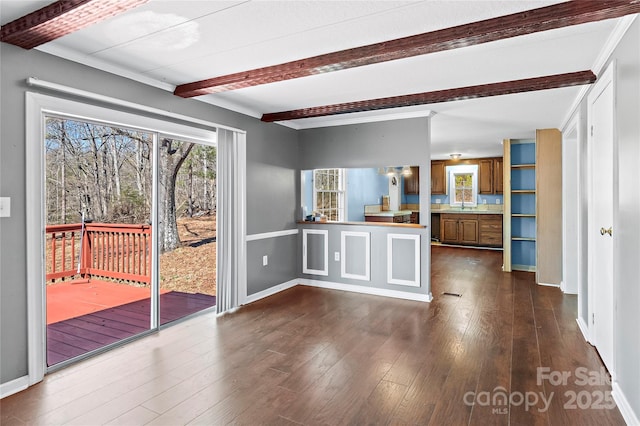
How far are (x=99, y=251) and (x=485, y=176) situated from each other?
832 centimetres

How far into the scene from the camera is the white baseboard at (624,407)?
2004 mm

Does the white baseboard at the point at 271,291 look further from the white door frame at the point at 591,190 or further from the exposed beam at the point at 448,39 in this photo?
the white door frame at the point at 591,190

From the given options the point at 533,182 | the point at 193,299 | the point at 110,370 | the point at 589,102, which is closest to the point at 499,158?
the point at 533,182

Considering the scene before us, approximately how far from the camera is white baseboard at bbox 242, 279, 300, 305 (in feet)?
14.9

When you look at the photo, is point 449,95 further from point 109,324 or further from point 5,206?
point 109,324

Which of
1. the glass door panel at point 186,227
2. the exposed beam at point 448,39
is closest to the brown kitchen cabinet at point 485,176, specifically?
the glass door panel at point 186,227

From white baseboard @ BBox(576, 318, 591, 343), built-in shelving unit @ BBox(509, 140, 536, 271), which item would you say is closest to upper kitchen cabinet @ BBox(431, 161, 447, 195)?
built-in shelving unit @ BBox(509, 140, 536, 271)

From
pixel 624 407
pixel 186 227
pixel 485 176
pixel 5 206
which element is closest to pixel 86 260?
pixel 186 227

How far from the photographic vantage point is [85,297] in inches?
156

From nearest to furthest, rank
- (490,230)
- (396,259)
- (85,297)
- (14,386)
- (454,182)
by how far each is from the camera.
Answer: (14,386)
(85,297)
(396,259)
(490,230)
(454,182)

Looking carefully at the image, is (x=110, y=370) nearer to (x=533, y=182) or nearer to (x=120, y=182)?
(x=120, y=182)

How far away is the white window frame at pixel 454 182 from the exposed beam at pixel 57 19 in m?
8.74

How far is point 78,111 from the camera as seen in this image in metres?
2.77

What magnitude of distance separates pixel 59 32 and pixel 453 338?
3.76m
